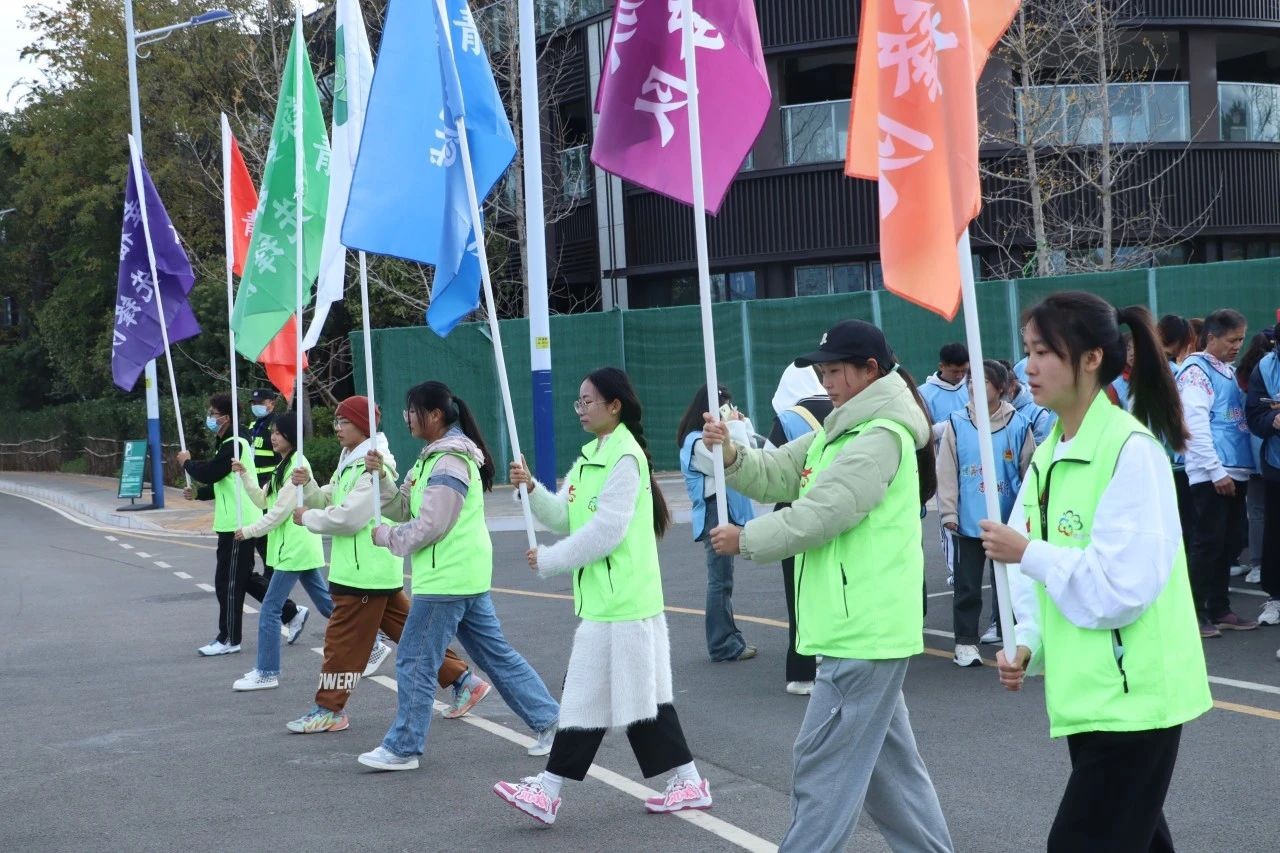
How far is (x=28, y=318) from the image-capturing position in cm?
5281

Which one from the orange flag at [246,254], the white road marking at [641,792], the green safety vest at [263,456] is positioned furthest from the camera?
the green safety vest at [263,456]

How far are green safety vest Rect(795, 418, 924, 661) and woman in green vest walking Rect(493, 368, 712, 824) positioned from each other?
130cm

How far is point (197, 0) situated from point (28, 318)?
2015 centimetres

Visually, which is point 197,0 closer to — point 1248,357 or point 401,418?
point 401,418

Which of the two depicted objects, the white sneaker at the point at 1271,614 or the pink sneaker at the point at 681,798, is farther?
the white sneaker at the point at 1271,614

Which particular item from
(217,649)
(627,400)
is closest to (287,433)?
(217,649)

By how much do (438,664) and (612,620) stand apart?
4.60 ft

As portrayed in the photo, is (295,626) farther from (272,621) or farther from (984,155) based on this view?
(984,155)

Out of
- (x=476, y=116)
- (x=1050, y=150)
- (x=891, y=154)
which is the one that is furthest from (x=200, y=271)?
(x=891, y=154)

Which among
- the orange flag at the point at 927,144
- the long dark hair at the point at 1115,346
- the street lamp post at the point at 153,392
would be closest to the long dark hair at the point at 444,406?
the orange flag at the point at 927,144

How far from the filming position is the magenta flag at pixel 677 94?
5867 mm

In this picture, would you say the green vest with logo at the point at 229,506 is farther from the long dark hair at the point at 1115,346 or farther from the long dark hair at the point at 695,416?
the long dark hair at the point at 1115,346

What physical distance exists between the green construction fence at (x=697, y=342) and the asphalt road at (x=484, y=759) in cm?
1005

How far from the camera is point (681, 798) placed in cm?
603
